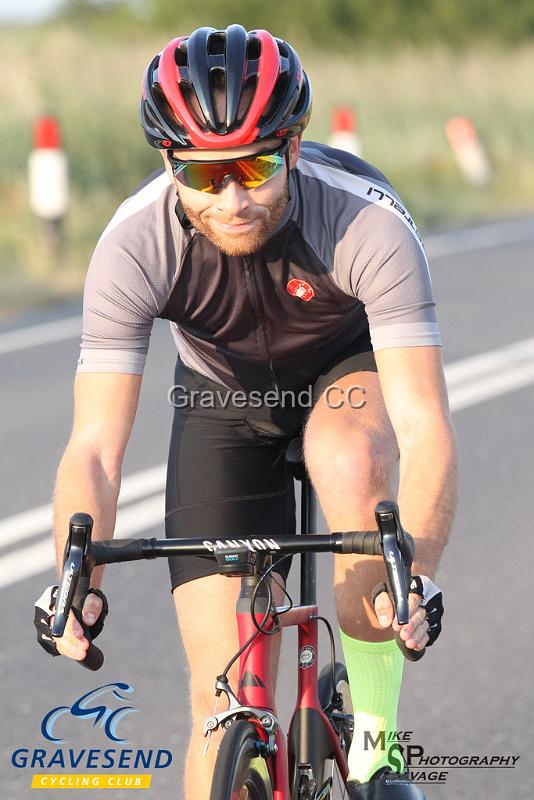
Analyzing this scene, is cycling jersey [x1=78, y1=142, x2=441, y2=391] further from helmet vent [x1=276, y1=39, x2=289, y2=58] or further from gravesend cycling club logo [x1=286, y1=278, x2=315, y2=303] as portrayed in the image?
helmet vent [x1=276, y1=39, x2=289, y2=58]

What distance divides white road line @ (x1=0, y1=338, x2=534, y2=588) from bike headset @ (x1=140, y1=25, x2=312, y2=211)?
3031mm

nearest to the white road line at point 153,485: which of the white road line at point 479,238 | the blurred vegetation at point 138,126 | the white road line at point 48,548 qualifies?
the white road line at point 48,548

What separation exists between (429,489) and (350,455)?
0.85ft

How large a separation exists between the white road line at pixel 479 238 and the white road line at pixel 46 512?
728 cm

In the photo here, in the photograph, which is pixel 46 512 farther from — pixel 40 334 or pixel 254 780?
pixel 40 334

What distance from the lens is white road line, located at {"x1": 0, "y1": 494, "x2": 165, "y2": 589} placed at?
6.25m

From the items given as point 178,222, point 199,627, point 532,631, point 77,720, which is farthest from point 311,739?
point 532,631

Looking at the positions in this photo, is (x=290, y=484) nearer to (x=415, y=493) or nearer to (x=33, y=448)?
(x=415, y=493)

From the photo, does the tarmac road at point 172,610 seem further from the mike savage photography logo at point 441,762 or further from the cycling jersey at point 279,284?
the cycling jersey at point 279,284

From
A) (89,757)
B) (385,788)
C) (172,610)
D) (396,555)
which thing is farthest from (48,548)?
(396,555)

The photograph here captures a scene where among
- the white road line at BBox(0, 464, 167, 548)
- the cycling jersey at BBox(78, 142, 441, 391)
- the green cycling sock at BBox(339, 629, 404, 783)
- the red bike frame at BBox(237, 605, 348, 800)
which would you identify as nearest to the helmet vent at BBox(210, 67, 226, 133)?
the cycling jersey at BBox(78, 142, 441, 391)

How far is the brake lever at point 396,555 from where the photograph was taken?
2.93 metres

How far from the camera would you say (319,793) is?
3.53 meters

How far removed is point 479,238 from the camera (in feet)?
51.1
